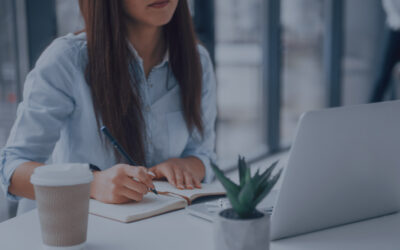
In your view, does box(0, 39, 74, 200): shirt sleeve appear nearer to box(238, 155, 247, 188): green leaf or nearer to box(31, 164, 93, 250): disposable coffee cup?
box(31, 164, 93, 250): disposable coffee cup

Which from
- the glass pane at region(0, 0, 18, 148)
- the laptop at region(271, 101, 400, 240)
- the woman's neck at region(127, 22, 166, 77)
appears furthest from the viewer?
the glass pane at region(0, 0, 18, 148)

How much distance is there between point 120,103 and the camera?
4.32ft

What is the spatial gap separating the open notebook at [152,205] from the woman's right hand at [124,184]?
2cm

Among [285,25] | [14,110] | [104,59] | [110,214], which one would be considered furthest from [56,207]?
[285,25]

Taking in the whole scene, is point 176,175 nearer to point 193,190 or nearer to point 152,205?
point 193,190

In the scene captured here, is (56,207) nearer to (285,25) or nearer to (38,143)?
(38,143)

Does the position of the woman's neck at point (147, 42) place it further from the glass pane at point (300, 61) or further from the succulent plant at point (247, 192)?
the glass pane at point (300, 61)

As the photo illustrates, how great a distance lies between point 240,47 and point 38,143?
2457 mm

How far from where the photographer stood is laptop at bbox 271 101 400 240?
78 cm

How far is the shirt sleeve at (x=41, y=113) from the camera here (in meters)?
1.20

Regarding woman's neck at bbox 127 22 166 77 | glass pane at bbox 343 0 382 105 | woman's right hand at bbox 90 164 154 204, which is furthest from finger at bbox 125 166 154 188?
glass pane at bbox 343 0 382 105

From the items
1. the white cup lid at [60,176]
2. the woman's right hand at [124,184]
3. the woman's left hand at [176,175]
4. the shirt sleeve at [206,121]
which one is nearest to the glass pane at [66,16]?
the shirt sleeve at [206,121]

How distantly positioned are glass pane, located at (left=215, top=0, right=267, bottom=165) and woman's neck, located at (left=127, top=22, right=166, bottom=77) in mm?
1734

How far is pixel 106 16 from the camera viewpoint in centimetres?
132
